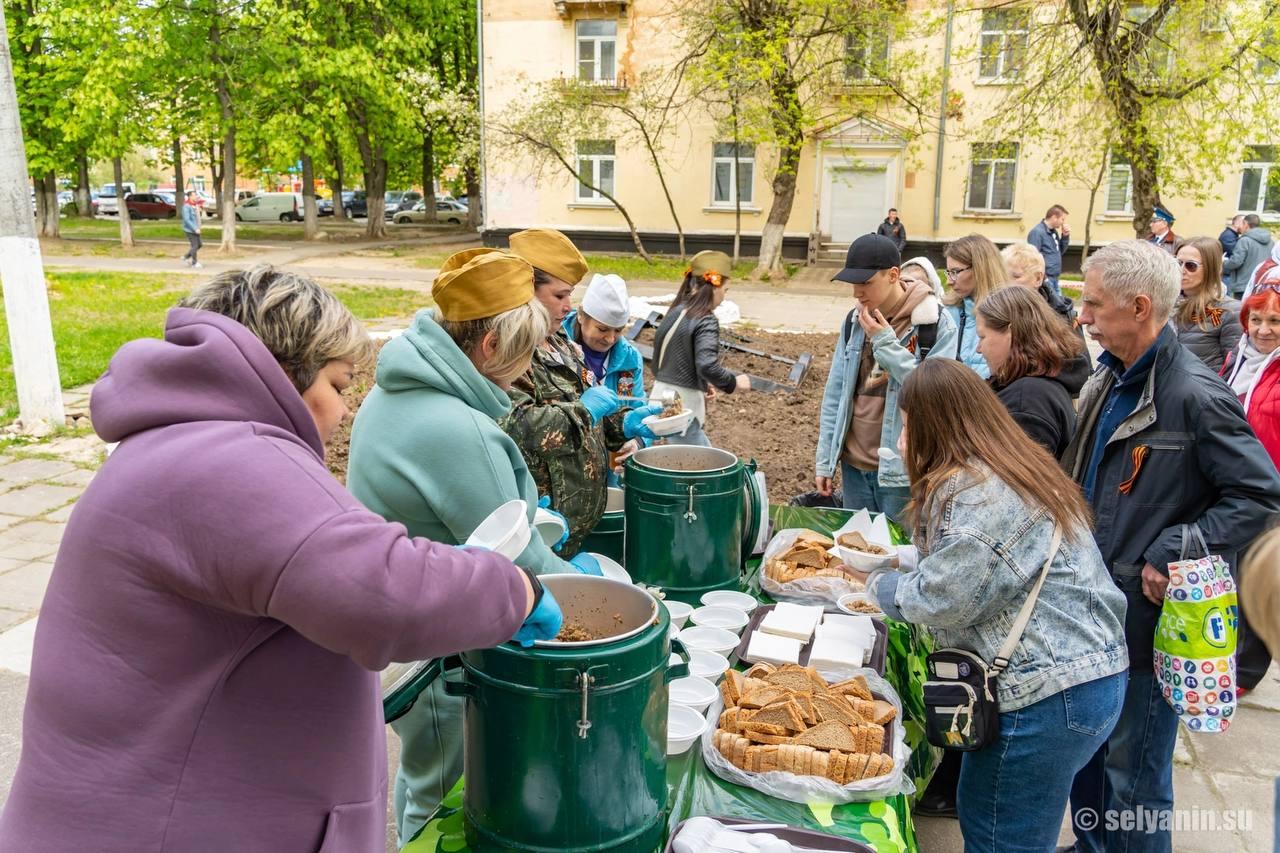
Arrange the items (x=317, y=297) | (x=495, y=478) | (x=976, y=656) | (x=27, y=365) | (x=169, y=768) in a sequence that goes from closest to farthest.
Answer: (x=169, y=768) → (x=317, y=297) → (x=495, y=478) → (x=976, y=656) → (x=27, y=365)

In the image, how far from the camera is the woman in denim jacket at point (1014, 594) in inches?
86.6

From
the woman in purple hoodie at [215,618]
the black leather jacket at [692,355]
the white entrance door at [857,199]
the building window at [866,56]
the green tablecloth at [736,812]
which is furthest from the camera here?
the white entrance door at [857,199]

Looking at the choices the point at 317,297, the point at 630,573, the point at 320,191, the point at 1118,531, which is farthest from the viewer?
the point at 320,191

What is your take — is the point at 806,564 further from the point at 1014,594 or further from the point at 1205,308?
the point at 1205,308

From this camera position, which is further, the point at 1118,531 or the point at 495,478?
the point at 1118,531

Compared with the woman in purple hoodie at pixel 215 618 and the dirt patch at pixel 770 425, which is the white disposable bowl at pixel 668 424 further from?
the dirt patch at pixel 770 425

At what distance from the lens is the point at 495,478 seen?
2.02 m

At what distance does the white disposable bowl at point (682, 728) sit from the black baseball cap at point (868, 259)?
6.90 ft

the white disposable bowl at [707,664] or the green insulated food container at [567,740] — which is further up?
the green insulated food container at [567,740]

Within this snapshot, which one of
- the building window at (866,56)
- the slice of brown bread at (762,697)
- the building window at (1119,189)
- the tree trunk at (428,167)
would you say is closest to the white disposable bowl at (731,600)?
the slice of brown bread at (762,697)

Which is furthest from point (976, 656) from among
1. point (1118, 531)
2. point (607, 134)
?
point (607, 134)

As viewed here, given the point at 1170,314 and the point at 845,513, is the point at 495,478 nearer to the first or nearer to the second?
the point at 1170,314

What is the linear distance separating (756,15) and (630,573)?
17.0 m

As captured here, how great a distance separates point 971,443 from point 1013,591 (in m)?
0.36
